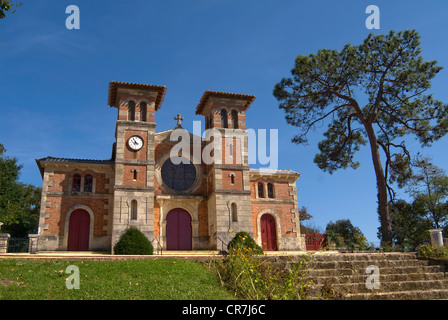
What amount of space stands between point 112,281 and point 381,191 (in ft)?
50.7

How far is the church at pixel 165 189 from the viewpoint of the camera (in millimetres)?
22922

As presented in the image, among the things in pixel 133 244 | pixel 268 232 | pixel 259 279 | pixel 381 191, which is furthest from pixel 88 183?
pixel 381 191

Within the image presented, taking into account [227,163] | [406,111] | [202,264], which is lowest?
[202,264]

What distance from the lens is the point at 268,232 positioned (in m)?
26.6

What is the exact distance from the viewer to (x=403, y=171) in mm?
23062

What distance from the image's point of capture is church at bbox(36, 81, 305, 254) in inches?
902

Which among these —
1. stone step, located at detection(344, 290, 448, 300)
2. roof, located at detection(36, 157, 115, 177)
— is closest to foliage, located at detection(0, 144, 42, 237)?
roof, located at detection(36, 157, 115, 177)

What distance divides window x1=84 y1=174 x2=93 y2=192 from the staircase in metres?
15.8

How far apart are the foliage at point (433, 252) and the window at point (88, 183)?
1886 cm

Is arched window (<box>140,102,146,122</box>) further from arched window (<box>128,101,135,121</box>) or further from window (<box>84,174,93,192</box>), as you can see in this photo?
window (<box>84,174,93,192</box>)

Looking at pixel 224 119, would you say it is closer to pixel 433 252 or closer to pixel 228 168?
pixel 228 168
